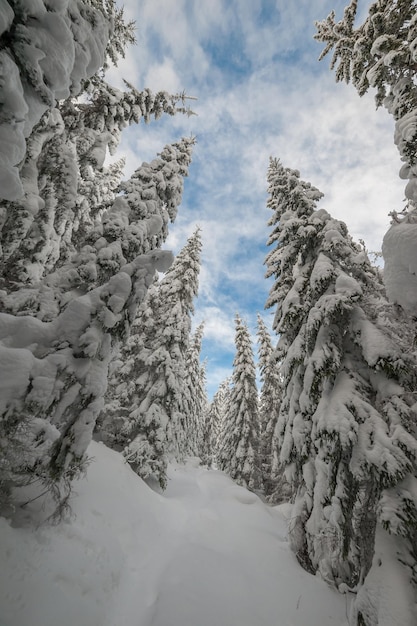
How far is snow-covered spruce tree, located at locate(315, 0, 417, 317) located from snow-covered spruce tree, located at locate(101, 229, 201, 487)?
42.9 ft

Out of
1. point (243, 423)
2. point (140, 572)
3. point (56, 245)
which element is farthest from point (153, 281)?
point (243, 423)

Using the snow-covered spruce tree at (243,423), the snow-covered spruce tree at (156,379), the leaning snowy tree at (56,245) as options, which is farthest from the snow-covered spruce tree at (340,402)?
the snow-covered spruce tree at (243,423)

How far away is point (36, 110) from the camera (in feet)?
12.2

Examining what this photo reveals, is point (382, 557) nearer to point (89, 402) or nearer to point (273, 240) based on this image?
point (89, 402)

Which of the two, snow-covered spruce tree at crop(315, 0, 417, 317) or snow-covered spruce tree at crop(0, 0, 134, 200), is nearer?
snow-covered spruce tree at crop(0, 0, 134, 200)

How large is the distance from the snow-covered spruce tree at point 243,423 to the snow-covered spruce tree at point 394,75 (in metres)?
22.6

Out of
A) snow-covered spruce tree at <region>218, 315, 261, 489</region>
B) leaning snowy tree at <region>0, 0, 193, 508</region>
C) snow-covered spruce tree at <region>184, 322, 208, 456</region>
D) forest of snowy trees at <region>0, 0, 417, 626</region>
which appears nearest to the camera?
leaning snowy tree at <region>0, 0, 193, 508</region>

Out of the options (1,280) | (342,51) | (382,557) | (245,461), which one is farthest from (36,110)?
(245,461)

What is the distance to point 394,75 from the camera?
23.4 feet

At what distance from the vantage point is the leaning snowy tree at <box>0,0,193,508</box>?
3439mm

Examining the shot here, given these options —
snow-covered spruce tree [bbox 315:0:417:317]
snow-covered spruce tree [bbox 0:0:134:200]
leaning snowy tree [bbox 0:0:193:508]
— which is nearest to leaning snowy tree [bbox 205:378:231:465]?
leaning snowy tree [bbox 0:0:193:508]

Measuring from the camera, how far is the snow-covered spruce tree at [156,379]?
14586 millimetres

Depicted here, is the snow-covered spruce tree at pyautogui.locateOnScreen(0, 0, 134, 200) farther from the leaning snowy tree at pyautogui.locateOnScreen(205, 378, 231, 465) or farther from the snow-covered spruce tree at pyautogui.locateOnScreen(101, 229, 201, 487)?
the leaning snowy tree at pyautogui.locateOnScreen(205, 378, 231, 465)

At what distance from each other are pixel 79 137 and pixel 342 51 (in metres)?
8.65
